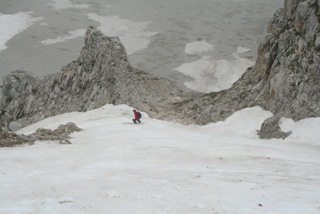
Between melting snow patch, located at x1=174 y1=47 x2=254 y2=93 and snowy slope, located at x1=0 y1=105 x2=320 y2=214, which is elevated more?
snowy slope, located at x1=0 y1=105 x2=320 y2=214

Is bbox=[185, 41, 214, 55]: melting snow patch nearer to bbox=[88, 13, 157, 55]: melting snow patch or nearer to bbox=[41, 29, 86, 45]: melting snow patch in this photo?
bbox=[88, 13, 157, 55]: melting snow patch

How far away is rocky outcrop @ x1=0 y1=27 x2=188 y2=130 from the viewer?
1718 inches

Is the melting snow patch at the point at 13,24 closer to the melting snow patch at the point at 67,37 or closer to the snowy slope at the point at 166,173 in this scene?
the melting snow patch at the point at 67,37

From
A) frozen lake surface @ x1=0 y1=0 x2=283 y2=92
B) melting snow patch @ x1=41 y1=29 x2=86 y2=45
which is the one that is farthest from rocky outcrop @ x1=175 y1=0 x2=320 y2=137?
melting snow patch @ x1=41 y1=29 x2=86 y2=45

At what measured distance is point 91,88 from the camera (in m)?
47.2

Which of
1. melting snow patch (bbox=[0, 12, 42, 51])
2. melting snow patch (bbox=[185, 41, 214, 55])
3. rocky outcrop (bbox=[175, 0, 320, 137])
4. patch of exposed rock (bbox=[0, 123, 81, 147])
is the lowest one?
melting snow patch (bbox=[185, 41, 214, 55])

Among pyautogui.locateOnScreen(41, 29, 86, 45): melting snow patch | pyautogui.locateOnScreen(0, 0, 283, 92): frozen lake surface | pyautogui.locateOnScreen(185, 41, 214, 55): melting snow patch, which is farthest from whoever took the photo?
pyautogui.locateOnScreen(41, 29, 86, 45): melting snow patch

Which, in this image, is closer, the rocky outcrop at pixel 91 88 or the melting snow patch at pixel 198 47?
the rocky outcrop at pixel 91 88

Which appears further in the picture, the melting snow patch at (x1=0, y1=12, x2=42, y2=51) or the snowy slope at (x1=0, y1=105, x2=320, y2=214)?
the melting snow patch at (x1=0, y1=12, x2=42, y2=51)

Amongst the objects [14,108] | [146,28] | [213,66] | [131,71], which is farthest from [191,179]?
[146,28]

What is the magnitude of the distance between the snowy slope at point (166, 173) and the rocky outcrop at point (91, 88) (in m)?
16.5

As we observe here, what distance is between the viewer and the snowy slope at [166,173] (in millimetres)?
11279

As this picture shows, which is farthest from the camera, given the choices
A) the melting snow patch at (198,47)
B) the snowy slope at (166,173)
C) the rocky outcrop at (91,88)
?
the melting snow patch at (198,47)

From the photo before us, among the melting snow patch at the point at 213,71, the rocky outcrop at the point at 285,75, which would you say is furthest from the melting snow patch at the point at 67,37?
the rocky outcrop at the point at 285,75
